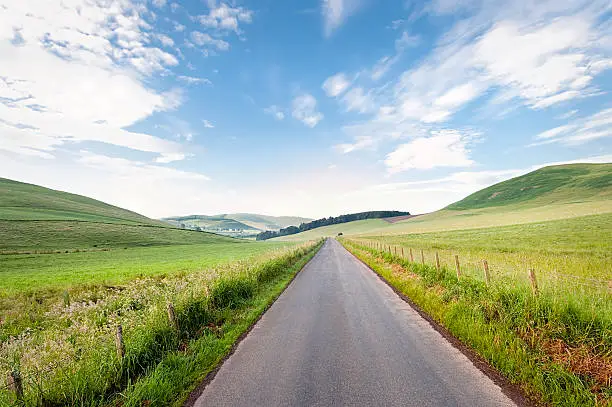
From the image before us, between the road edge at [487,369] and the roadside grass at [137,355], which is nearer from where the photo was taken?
the road edge at [487,369]

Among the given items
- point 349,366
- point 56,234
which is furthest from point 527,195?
point 56,234

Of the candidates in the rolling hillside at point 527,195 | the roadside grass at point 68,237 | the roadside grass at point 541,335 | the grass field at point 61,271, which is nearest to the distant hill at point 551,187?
the rolling hillside at point 527,195

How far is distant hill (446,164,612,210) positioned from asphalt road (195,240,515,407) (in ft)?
319

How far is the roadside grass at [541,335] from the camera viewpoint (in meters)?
5.00

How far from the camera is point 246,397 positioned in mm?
5117

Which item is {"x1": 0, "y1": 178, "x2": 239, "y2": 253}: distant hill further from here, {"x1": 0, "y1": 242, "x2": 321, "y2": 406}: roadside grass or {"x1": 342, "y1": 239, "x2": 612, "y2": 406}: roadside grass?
{"x1": 342, "y1": 239, "x2": 612, "y2": 406}: roadside grass

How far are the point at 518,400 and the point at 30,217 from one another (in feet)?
263

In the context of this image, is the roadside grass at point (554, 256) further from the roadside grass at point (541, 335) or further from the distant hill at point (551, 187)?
the distant hill at point (551, 187)

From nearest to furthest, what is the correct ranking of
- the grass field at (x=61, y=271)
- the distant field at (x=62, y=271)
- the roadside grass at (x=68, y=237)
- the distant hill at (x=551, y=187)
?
the grass field at (x=61, y=271), the distant field at (x=62, y=271), the roadside grass at (x=68, y=237), the distant hill at (x=551, y=187)

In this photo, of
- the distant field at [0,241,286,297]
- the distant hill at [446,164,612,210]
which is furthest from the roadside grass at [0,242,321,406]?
the distant hill at [446,164,612,210]

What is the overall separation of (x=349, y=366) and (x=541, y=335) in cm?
430

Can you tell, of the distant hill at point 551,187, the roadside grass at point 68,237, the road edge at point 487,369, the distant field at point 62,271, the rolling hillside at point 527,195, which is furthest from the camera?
the distant hill at point 551,187

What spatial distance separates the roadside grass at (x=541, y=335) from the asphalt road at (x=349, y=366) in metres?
0.65

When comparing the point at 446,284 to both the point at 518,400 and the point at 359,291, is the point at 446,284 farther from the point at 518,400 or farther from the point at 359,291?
the point at 518,400
